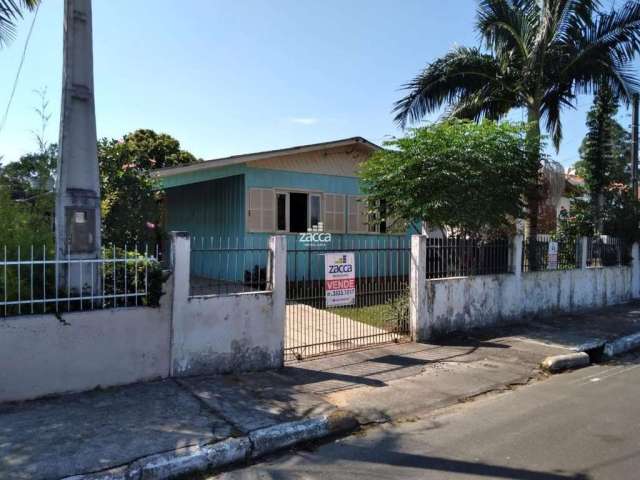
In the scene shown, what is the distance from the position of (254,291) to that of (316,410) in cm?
202

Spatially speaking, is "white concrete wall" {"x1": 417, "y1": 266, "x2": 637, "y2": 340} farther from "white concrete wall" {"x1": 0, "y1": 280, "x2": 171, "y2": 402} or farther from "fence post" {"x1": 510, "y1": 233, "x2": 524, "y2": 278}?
"white concrete wall" {"x1": 0, "y1": 280, "x2": 171, "y2": 402}

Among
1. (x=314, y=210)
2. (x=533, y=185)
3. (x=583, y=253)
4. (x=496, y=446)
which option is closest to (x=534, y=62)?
(x=533, y=185)

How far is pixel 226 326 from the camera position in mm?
6586

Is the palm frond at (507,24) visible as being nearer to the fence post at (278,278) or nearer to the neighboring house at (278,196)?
the neighboring house at (278,196)

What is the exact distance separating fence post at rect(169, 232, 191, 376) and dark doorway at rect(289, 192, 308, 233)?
25.7 ft

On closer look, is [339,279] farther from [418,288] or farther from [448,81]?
[448,81]

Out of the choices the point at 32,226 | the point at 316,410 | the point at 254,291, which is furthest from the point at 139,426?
the point at 32,226

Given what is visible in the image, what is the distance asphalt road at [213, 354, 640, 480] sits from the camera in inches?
164

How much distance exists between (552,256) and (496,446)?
8511 millimetres

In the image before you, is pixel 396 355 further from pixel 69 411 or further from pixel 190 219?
pixel 190 219

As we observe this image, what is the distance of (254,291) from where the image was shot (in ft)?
22.8

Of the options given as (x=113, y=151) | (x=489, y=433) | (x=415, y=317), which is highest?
(x=113, y=151)

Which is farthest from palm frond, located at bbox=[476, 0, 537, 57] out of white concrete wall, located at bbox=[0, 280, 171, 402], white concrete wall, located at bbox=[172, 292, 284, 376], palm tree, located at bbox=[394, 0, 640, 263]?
white concrete wall, located at bbox=[0, 280, 171, 402]

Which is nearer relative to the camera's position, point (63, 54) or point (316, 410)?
point (316, 410)
